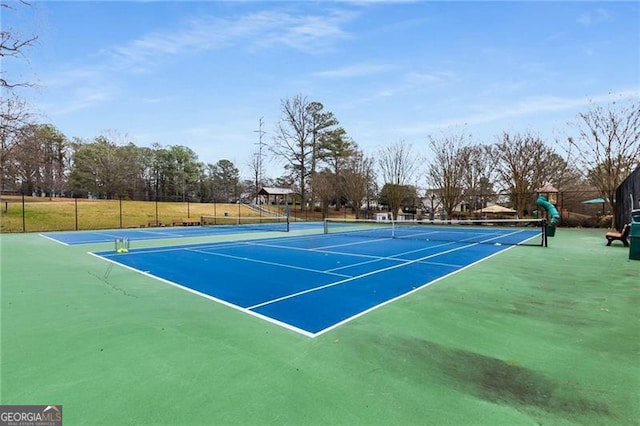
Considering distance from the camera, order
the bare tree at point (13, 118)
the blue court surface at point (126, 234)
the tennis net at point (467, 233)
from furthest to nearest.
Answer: the bare tree at point (13, 118) < the blue court surface at point (126, 234) < the tennis net at point (467, 233)

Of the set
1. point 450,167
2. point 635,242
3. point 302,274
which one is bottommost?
point 302,274

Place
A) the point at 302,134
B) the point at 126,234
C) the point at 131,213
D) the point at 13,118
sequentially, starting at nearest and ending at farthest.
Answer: the point at 13,118 < the point at 126,234 < the point at 131,213 < the point at 302,134

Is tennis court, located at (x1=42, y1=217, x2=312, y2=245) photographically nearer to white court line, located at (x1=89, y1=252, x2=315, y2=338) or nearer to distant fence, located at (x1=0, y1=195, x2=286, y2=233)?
distant fence, located at (x1=0, y1=195, x2=286, y2=233)

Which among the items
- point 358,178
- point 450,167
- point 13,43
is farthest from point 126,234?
point 450,167

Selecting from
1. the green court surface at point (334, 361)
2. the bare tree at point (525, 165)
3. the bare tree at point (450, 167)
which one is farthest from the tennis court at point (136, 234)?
the bare tree at point (525, 165)

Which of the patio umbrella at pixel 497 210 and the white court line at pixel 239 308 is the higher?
the patio umbrella at pixel 497 210

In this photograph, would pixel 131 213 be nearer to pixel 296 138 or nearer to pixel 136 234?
pixel 136 234

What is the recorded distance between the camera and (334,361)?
3074 mm

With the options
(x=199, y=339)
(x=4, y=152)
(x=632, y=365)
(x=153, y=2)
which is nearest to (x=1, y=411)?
(x=199, y=339)

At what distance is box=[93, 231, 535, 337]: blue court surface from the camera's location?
476 cm

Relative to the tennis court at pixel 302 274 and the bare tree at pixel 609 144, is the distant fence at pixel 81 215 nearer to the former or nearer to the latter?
the tennis court at pixel 302 274

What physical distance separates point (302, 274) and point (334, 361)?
423cm

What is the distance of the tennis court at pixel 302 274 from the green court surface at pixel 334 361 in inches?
16.4

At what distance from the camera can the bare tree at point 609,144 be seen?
1928cm
